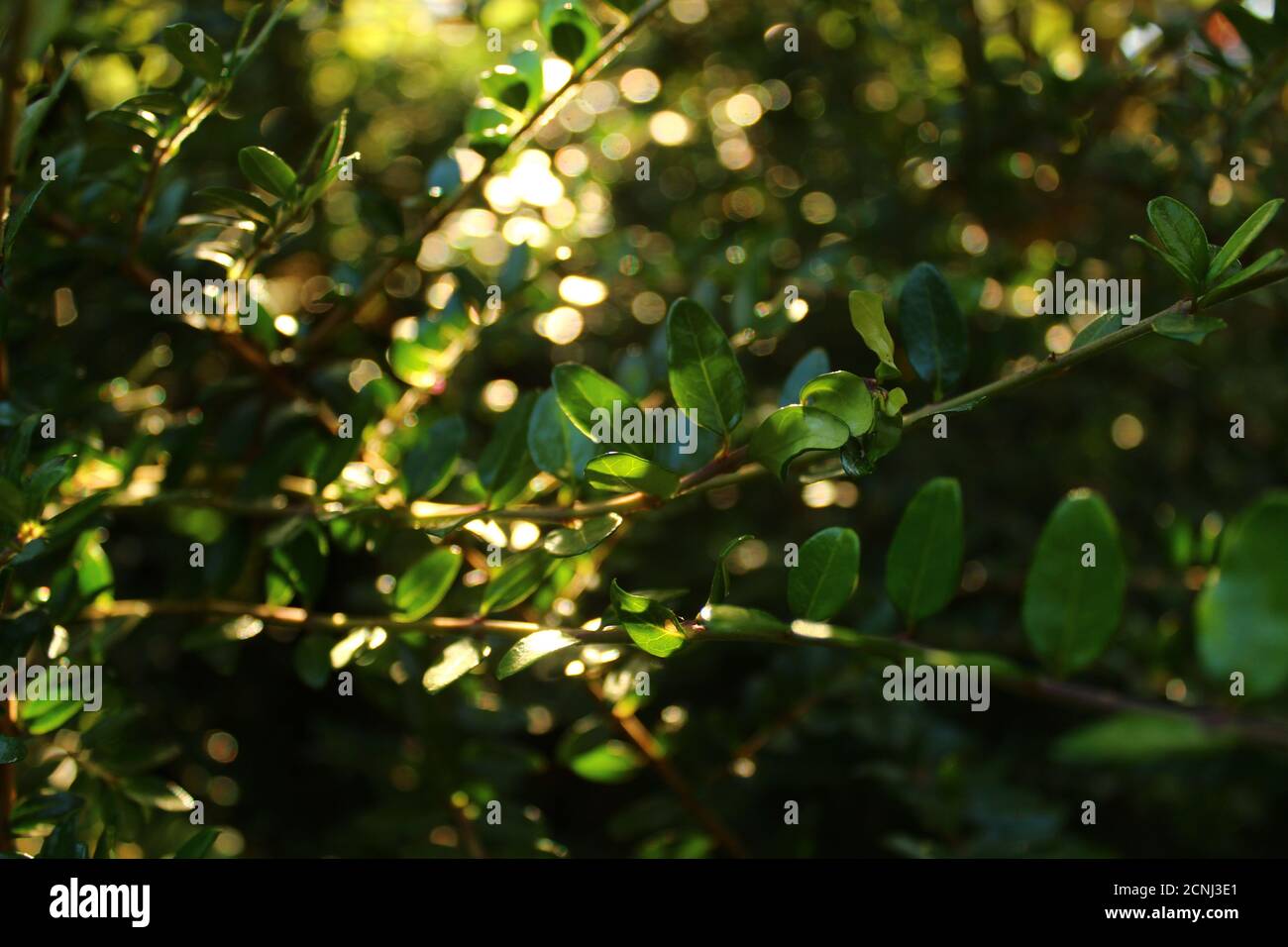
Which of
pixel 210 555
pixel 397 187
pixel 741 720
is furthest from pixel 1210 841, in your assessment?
pixel 397 187

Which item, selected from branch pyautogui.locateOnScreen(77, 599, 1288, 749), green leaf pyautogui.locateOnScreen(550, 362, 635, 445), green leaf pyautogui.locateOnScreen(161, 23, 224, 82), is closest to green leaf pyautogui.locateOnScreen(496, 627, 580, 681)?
branch pyautogui.locateOnScreen(77, 599, 1288, 749)

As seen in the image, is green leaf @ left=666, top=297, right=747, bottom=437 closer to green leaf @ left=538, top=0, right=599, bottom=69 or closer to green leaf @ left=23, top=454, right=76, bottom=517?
green leaf @ left=538, top=0, right=599, bottom=69

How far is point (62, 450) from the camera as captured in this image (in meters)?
0.82

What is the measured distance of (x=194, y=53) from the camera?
2.38 ft

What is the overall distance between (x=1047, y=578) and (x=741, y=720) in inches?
21.8

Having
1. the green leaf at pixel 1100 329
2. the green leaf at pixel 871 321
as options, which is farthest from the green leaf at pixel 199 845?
the green leaf at pixel 1100 329

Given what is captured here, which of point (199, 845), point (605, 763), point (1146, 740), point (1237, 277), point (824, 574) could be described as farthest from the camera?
point (605, 763)

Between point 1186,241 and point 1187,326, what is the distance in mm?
55

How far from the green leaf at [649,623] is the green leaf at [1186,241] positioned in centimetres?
38

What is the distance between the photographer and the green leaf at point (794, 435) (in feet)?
1.93

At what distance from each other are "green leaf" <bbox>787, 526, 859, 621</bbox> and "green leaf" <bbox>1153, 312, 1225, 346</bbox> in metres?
0.23

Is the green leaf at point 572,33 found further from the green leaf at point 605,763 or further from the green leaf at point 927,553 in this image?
the green leaf at point 605,763

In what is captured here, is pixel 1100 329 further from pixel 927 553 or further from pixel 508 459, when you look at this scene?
pixel 508 459

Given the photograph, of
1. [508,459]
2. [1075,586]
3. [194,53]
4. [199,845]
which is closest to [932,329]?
[1075,586]
